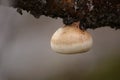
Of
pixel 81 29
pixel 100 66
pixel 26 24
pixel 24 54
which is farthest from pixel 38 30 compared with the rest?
pixel 81 29

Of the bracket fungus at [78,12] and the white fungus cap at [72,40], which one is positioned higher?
the bracket fungus at [78,12]

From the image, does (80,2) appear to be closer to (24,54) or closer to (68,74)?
(68,74)

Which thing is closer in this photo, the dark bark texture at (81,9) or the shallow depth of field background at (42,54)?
the dark bark texture at (81,9)

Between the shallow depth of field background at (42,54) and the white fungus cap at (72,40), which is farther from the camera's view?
the shallow depth of field background at (42,54)

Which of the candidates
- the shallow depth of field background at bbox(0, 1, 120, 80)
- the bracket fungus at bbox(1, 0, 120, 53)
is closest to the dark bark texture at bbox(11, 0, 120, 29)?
the bracket fungus at bbox(1, 0, 120, 53)

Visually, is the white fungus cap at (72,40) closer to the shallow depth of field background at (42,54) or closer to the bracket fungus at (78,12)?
the bracket fungus at (78,12)

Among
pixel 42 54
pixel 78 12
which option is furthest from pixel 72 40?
pixel 42 54

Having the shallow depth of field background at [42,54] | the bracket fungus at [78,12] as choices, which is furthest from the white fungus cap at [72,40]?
the shallow depth of field background at [42,54]

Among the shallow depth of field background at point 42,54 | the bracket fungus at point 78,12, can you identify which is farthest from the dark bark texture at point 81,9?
the shallow depth of field background at point 42,54

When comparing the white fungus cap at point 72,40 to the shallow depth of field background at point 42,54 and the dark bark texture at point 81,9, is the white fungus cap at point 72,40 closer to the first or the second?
the dark bark texture at point 81,9
